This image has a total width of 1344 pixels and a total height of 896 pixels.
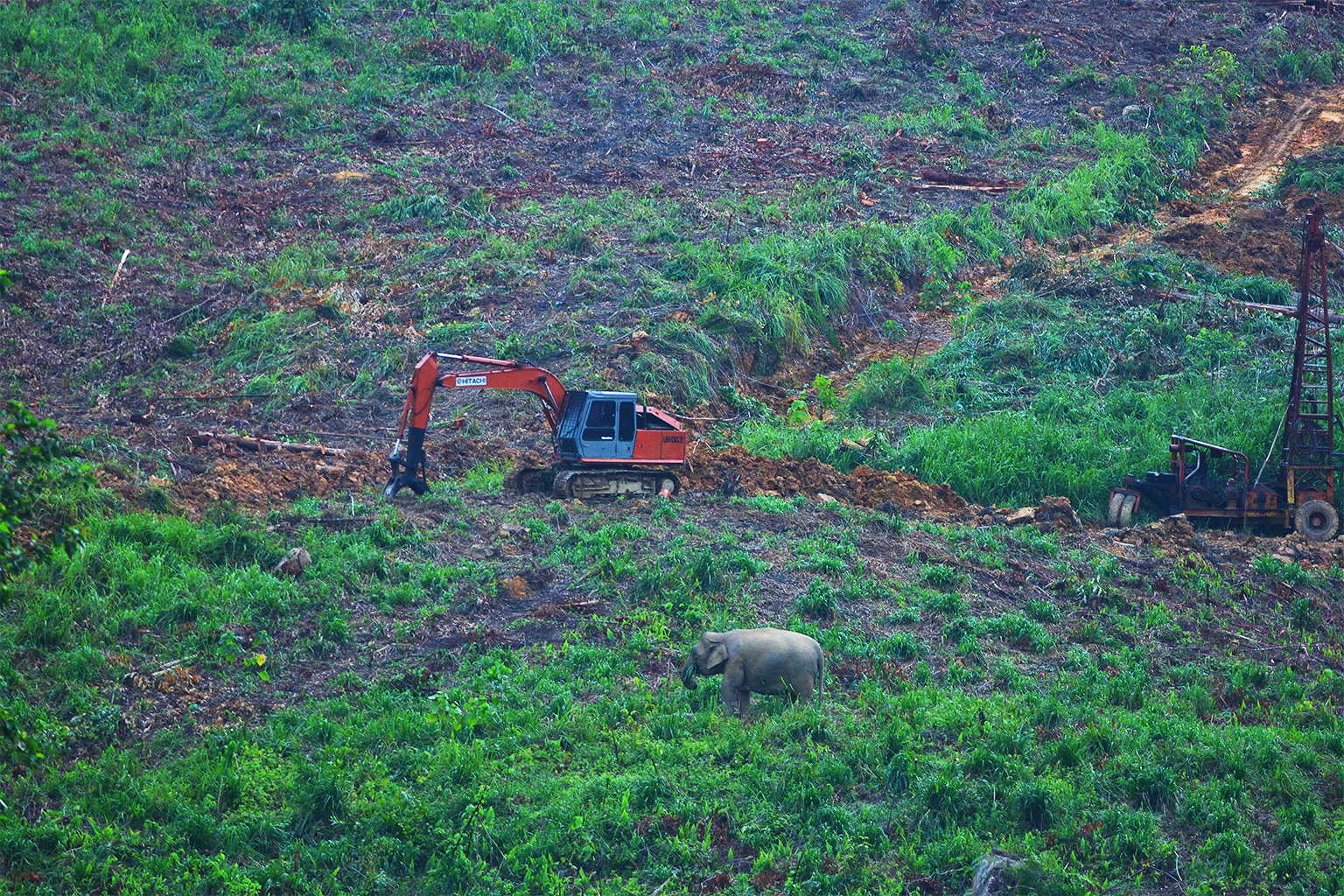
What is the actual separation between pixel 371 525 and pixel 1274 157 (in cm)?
2548

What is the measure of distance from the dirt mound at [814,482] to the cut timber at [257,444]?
5.22 metres

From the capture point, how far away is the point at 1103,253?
83.9 ft

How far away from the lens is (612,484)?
16.7m

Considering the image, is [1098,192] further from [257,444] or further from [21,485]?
[21,485]

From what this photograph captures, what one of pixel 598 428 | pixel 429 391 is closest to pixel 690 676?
pixel 598 428

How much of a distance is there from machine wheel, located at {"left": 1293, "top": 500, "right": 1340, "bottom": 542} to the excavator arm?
10.4 metres

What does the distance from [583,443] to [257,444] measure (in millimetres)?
4797

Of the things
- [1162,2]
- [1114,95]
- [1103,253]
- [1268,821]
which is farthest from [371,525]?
[1162,2]

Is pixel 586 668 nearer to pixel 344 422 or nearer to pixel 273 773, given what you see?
pixel 273 773

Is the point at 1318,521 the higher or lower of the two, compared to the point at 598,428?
lower

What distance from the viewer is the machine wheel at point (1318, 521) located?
16.9m

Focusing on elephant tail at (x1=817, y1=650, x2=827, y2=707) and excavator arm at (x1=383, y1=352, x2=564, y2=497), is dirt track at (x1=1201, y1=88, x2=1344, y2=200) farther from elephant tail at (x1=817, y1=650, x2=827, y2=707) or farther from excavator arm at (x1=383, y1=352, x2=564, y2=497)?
elephant tail at (x1=817, y1=650, x2=827, y2=707)

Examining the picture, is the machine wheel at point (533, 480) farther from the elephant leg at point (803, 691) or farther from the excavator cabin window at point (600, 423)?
the elephant leg at point (803, 691)

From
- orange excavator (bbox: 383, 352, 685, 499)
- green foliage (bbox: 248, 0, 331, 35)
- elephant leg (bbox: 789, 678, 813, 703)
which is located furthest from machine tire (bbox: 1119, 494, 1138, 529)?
green foliage (bbox: 248, 0, 331, 35)
